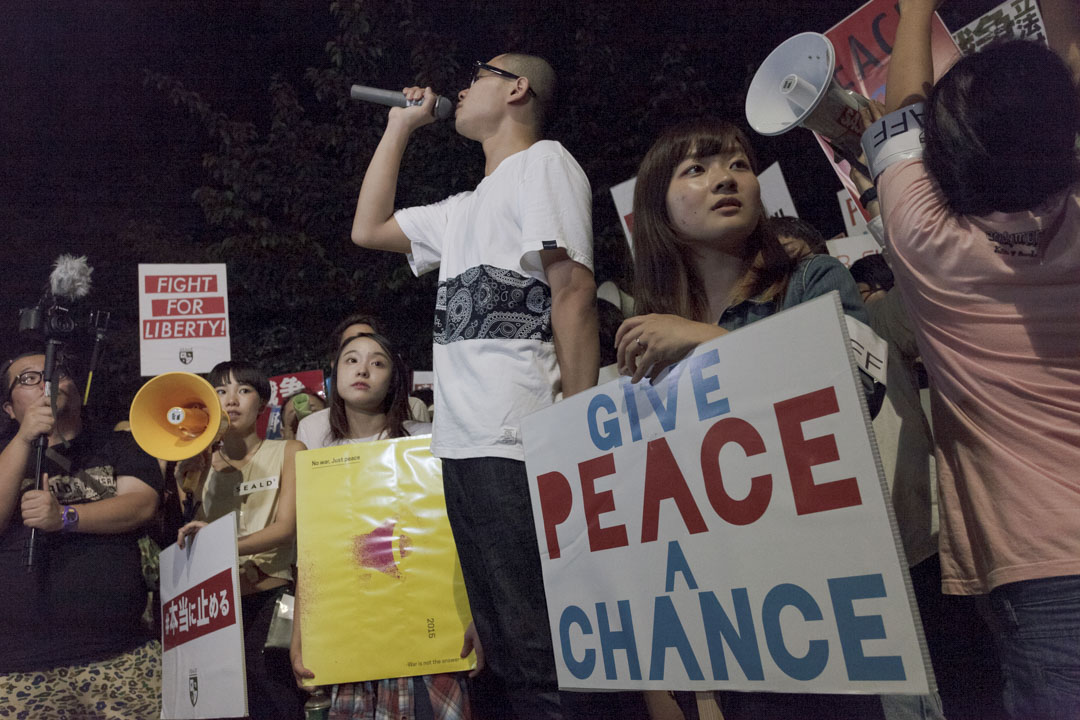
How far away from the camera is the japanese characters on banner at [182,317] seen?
16.5ft

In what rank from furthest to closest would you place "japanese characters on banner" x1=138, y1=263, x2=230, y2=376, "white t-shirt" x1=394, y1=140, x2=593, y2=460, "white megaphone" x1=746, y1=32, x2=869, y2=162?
"japanese characters on banner" x1=138, y1=263, x2=230, y2=376, "white t-shirt" x1=394, y1=140, x2=593, y2=460, "white megaphone" x1=746, y1=32, x2=869, y2=162

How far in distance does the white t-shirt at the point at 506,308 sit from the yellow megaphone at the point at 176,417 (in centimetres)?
162

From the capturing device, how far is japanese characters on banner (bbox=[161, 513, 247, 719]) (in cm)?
270

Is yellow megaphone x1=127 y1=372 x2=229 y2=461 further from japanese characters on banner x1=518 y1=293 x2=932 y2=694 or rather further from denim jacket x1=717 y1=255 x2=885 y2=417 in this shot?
denim jacket x1=717 y1=255 x2=885 y2=417

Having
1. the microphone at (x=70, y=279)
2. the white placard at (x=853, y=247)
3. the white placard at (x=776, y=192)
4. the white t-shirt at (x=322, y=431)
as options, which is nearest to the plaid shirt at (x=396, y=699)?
the white t-shirt at (x=322, y=431)

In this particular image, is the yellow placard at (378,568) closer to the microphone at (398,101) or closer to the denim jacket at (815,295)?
the microphone at (398,101)

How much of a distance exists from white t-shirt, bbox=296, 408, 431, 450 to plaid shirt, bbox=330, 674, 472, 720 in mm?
894

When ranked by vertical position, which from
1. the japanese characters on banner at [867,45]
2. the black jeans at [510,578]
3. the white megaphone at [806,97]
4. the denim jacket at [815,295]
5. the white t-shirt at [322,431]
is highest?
the japanese characters on banner at [867,45]

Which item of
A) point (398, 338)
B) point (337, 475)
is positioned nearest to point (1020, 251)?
point (337, 475)

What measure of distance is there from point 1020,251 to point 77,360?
3.53 m

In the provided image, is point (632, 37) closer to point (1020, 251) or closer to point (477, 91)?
point (477, 91)

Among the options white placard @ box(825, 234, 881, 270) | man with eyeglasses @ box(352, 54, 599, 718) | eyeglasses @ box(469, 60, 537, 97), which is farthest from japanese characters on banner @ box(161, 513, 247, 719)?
white placard @ box(825, 234, 881, 270)

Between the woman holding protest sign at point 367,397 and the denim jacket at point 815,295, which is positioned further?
the woman holding protest sign at point 367,397

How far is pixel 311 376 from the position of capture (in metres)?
6.11
